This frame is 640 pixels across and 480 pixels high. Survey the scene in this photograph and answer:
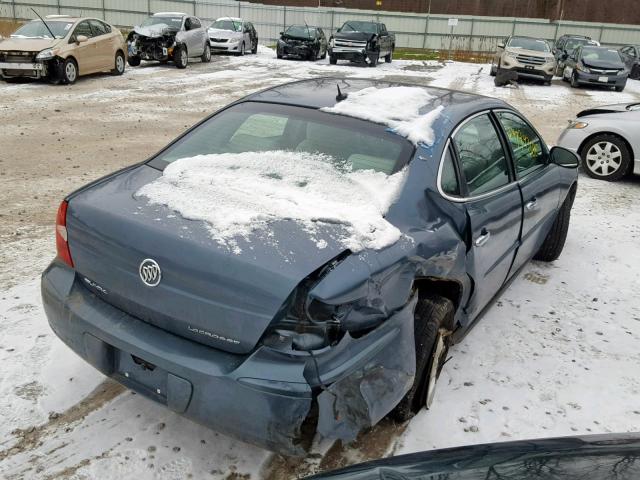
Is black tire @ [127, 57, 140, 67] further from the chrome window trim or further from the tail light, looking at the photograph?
the tail light

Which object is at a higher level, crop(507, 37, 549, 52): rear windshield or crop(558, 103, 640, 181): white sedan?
crop(507, 37, 549, 52): rear windshield

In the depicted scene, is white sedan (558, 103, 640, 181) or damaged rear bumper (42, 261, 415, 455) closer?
damaged rear bumper (42, 261, 415, 455)

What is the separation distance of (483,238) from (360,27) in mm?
22697

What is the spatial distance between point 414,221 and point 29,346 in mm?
2336

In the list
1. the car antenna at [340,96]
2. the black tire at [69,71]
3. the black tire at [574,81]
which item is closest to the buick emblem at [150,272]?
the car antenna at [340,96]

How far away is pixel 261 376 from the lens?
2.17m

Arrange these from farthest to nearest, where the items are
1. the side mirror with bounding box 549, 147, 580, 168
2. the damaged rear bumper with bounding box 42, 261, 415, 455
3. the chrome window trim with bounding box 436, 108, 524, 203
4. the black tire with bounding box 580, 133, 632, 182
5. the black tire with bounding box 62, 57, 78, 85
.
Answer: the black tire with bounding box 62, 57, 78, 85 < the black tire with bounding box 580, 133, 632, 182 < the side mirror with bounding box 549, 147, 580, 168 < the chrome window trim with bounding box 436, 108, 524, 203 < the damaged rear bumper with bounding box 42, 261, 415, 455

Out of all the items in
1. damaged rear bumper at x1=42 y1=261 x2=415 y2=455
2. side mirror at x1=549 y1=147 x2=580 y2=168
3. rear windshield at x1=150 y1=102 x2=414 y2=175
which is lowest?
damaged rear bumper at x1=42 y1=261 x2=415 y2=455

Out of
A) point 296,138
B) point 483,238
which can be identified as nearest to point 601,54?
point 483,238

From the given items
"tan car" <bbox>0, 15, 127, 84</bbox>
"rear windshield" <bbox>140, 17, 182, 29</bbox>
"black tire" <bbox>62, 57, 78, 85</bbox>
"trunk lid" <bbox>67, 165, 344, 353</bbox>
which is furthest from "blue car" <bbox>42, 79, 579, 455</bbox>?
"rear windshield" <bbox>140, 17, 182, 29</bbox>

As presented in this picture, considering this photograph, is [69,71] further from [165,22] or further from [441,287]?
[441,287]

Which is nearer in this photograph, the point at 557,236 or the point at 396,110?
the point at 396,110

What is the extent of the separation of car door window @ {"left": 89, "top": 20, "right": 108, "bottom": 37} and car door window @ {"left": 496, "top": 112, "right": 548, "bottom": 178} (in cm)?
1383

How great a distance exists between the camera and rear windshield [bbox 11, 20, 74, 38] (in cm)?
1403
